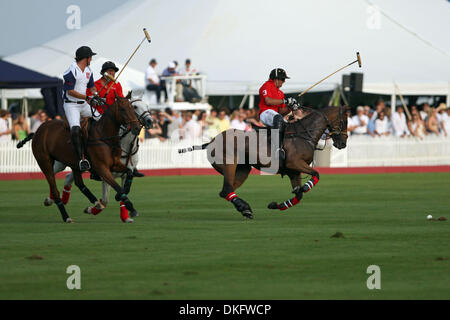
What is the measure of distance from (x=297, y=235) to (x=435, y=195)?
26.8 feet

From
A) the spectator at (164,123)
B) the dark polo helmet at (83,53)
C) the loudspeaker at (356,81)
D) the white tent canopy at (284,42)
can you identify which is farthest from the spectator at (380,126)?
the dark polo helmet at (83,53)

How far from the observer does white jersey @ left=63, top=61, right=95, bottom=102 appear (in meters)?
15.8

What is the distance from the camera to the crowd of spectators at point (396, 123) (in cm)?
3412

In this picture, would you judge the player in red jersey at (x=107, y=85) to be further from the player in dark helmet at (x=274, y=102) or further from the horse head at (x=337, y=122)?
the horse head at (x=337, y=122)

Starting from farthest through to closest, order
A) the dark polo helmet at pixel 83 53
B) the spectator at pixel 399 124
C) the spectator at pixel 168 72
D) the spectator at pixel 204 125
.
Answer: the spectator at pixel 168 72, the spectator at pixel 399 124, the spectator at pixel 204 125, the dark polo helmet at pixel 83 53

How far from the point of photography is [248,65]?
40812mm

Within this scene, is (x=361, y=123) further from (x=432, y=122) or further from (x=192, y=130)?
(x=192, y=130)

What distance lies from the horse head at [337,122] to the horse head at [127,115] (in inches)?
150

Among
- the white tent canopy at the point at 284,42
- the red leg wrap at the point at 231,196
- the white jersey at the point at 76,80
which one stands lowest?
the red leg wrap at the point at 231,196

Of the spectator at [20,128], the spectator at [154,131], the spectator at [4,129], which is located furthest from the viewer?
the spectator at [154,131]

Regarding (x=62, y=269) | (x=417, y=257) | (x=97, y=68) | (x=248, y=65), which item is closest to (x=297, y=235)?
(x=417, y=257)

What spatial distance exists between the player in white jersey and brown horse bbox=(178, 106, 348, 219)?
6.15 ft

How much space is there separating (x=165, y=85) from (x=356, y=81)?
728 cm
